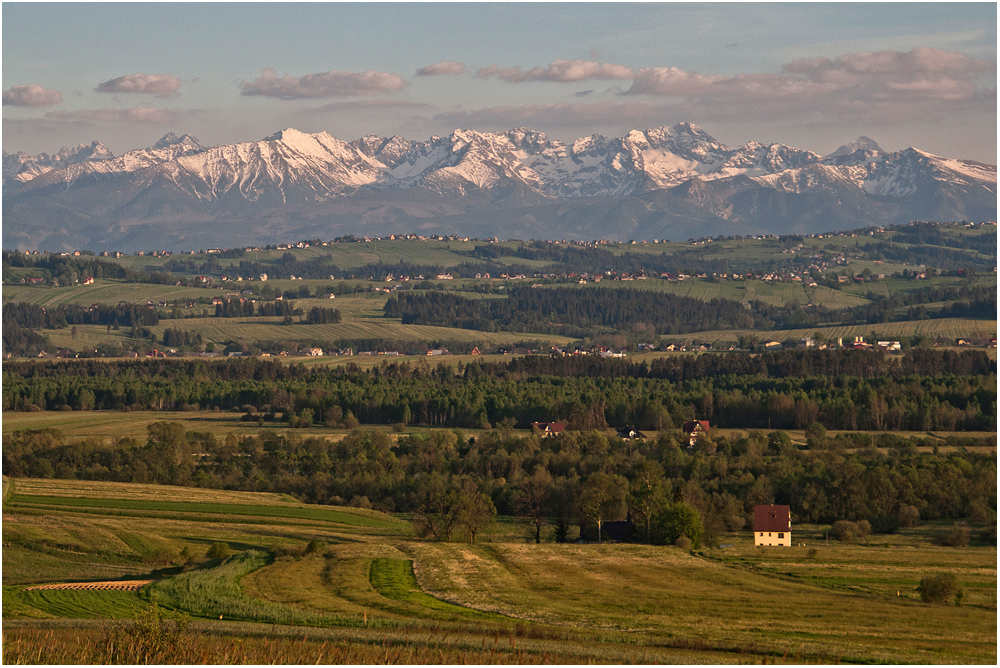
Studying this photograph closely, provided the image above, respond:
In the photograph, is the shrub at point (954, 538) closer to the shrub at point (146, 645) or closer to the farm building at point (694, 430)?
the farm building at point (694, 430)

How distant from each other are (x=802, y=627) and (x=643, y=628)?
20.6ft

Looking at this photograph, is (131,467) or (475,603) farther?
(131,467)

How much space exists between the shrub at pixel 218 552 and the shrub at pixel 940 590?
36780 mm

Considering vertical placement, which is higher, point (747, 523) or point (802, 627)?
point (802, 627)

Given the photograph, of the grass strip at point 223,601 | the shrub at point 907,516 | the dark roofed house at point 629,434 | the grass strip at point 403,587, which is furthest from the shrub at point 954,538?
the dark roofed house at point 629,434

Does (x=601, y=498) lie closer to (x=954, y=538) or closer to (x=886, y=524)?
(x=886, y=524)

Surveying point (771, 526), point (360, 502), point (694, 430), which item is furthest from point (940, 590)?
point (694, 430)

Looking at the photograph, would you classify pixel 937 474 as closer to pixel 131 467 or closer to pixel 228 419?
pixel 131 467

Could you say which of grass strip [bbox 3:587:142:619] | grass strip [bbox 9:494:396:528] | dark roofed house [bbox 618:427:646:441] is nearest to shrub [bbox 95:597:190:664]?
grass strip [bbox 3:587:142:619]

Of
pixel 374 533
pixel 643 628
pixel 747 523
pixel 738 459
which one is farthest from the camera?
pixel 738 459

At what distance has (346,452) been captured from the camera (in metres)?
119

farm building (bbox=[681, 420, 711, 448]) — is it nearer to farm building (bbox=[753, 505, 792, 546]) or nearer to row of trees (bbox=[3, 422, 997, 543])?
row of trees (bbox=[3, 422, 997, 543])

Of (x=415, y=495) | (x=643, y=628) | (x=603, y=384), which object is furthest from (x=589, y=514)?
(x=603, y=384)

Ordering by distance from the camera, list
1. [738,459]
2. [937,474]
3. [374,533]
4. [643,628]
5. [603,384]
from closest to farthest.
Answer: [643,628], [374,533], [937,474], [738,459], [603,384]
